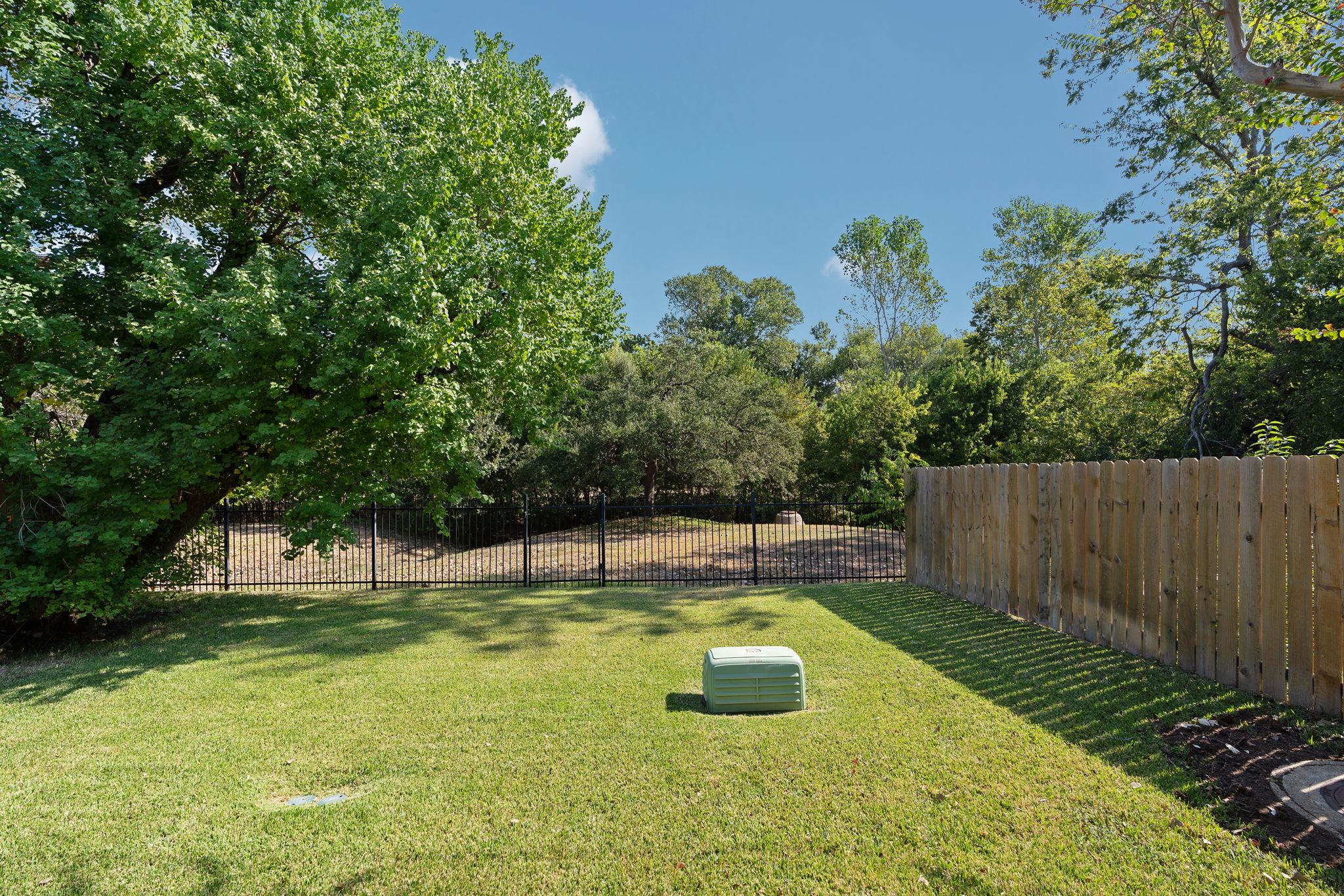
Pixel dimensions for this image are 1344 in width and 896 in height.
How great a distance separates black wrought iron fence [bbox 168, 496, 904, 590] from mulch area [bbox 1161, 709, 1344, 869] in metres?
6.86

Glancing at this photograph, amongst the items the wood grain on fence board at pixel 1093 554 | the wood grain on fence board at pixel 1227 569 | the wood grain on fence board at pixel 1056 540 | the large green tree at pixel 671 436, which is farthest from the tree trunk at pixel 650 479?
the wood grain on fence board at pixel 1227 569

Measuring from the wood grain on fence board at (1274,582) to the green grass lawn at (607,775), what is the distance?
317mm

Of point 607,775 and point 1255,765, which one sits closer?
point 1255,765

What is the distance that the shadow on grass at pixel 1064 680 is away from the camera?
3.99 meters

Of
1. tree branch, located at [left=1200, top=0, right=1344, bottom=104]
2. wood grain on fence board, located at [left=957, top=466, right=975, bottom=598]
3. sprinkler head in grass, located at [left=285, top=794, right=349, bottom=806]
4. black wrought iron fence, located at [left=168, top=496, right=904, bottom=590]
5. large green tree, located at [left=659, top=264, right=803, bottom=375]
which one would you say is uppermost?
large green tree, located at [left=659, top=264, right=803, bottom=375]

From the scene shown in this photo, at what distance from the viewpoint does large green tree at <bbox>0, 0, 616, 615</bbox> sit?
257 inches

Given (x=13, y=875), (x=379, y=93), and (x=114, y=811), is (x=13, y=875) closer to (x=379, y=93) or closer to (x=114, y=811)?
(x=114, y=811)

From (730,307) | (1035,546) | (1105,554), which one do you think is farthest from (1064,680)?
(730,307)

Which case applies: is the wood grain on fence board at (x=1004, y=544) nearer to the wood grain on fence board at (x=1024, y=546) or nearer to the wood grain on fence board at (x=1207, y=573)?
the wood grain on fence board at (x=1024, y=546)

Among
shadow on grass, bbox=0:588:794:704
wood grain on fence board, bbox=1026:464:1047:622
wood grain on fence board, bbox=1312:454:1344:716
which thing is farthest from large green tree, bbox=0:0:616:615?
wood grain on fence board, bbox=1312:454:1344:716

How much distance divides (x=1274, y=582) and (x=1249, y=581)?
0.48 feet

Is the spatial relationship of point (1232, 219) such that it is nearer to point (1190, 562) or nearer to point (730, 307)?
point (1190, 562)

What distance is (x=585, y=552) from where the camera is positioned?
14.4 m

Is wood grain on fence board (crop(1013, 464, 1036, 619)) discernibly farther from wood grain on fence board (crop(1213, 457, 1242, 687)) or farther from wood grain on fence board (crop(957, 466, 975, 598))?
wood grain on fence board (crop(1213, 457, 1242, 687))
